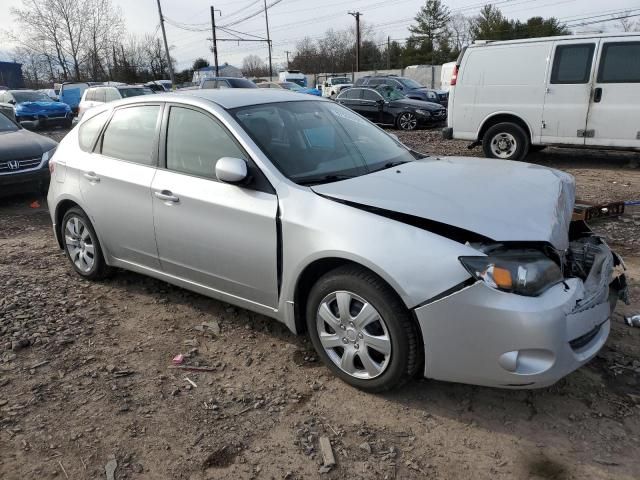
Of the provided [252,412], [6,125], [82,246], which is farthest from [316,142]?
[6,125]

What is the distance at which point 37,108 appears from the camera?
2059cm

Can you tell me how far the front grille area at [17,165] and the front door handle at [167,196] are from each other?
5.35 metres

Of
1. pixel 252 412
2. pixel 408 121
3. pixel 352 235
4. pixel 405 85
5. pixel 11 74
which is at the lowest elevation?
pixel 252 412

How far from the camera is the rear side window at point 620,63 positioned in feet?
27.0

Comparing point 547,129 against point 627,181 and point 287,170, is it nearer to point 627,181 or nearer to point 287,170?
point 627,181

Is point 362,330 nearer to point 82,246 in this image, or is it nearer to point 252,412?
point 252,412

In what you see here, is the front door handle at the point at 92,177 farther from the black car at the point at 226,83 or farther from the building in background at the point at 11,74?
the building in background at the point at 11,74

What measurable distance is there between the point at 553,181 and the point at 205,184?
7.50ft

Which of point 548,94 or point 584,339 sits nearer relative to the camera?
point 584,339

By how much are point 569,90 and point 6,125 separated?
9370 millimetres

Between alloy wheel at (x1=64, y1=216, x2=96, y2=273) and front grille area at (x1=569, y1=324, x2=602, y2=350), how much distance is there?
12.3 ft

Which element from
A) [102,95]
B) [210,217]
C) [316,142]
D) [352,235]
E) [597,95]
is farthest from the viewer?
[102,95]

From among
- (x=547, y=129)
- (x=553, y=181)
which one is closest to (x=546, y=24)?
(x=547, y=129)

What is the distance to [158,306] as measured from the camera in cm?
436
